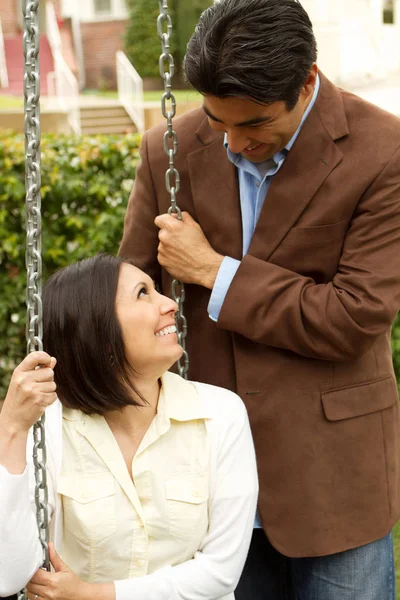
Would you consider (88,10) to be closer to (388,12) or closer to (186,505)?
(388,12)

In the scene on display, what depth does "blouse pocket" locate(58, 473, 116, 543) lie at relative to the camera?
2154 mm

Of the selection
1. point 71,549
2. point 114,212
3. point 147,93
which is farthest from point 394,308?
point 147,93

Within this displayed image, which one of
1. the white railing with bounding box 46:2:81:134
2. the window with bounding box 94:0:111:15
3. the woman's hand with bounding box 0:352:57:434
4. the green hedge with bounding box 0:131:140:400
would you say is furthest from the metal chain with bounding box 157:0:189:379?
the window with bounding box 94:0:111:15

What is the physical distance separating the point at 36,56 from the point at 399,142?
0.87m

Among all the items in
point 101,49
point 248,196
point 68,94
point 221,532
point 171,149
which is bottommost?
point 101,49

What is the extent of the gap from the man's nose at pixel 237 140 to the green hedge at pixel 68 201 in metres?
3.60

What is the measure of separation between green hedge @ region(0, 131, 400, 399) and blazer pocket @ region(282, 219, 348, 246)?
140 inches

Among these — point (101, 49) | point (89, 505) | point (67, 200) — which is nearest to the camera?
point (89, 505)

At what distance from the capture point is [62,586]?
83.0 inches

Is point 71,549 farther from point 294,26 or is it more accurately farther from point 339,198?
point 294,26

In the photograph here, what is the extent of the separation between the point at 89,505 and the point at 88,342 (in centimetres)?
38

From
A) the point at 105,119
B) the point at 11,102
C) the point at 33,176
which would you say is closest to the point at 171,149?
the point at 33,176

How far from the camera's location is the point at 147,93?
23156mm

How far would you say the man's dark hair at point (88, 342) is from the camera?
2238 millimetres
